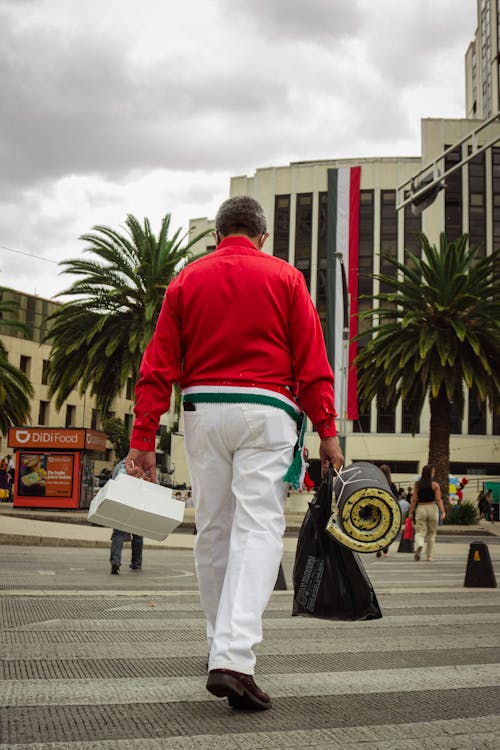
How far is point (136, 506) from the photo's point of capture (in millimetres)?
3645

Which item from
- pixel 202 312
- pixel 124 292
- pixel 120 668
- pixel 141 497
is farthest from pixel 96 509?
pixel 124 292

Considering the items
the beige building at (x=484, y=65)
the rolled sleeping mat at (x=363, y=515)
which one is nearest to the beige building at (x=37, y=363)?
the beige building at (x=484, y=65)

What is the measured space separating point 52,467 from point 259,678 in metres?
25.3

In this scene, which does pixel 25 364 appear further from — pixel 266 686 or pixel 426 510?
pixel 266 686

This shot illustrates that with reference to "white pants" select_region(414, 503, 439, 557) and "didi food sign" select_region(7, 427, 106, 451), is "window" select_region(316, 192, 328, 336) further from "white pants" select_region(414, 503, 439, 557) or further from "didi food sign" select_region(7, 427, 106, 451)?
"white pants" select_region(414, 503, 439, 557)

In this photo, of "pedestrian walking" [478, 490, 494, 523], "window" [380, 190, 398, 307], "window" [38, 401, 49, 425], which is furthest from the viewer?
"window" [38, 401, 49, 425]

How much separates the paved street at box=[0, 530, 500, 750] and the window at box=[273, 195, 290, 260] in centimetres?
6284

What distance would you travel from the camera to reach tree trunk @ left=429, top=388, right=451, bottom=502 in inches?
1198

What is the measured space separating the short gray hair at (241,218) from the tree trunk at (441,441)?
1072 inches

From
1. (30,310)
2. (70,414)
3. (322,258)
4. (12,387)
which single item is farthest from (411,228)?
(12,387)

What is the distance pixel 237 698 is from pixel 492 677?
4.71 ft

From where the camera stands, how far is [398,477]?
61656mm

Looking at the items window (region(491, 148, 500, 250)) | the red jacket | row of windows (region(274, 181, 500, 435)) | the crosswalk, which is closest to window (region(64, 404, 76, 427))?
row of windows (region(274, 181, 500, 435))

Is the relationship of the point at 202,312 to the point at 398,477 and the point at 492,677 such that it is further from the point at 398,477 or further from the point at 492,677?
the point at 398,477
